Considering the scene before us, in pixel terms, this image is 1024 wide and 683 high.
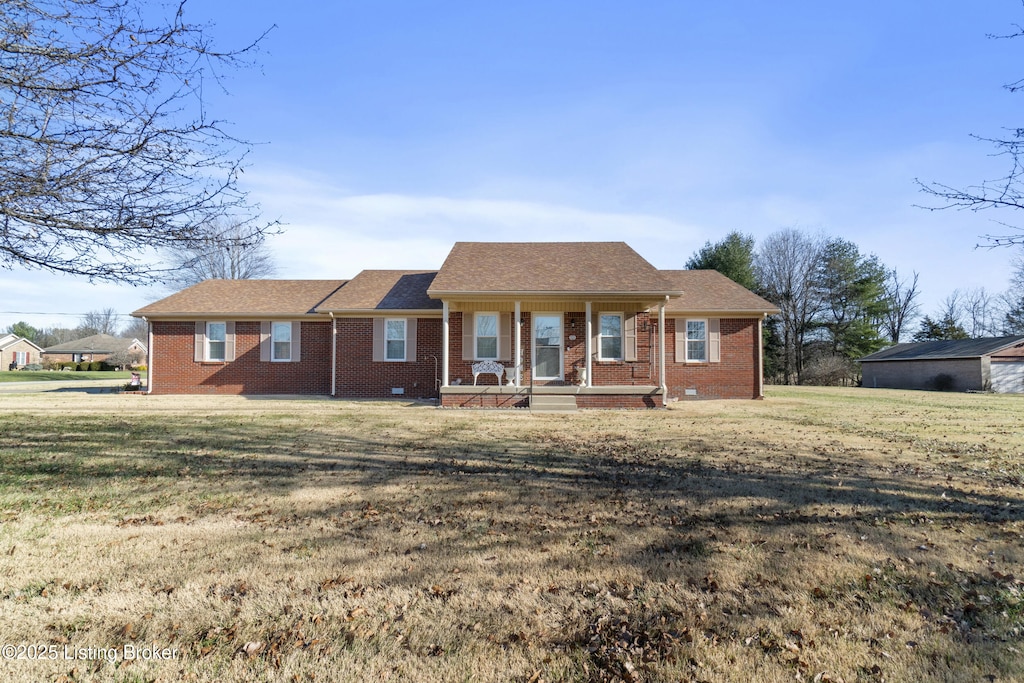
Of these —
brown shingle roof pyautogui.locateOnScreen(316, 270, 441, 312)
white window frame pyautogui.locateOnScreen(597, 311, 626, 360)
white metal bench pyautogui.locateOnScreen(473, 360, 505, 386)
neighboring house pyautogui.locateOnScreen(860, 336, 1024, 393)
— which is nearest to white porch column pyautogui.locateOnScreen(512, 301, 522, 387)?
white metal bench pyautogui.locateOnScreen(473, 360, 505, 386)

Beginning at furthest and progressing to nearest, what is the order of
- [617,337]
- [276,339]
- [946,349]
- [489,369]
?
1. [946,349]
2. [276,339]
3. [617,337]
4. [489,369]

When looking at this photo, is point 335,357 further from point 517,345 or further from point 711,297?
point 711,297

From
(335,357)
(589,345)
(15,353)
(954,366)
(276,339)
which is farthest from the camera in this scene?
(15,353)

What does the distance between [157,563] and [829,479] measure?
660 cm

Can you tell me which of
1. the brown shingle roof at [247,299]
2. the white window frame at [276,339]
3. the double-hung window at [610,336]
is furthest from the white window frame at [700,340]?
the white window frame at [276,339]

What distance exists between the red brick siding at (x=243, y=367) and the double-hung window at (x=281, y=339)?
11.1 inches

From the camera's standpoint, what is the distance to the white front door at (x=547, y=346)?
17.4 metres

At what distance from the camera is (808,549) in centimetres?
422

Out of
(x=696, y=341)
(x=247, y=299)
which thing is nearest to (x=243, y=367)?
(x=247, y=299)

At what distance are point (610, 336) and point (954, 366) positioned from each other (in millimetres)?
25089

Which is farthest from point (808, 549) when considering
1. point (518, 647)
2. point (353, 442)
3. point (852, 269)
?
Result: point (852, 269)

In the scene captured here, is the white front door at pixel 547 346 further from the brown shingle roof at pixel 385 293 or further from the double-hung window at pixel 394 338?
the double-hung window at pixel 394 338

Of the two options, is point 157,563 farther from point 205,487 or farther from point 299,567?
point 205,487

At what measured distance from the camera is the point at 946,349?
109ft
